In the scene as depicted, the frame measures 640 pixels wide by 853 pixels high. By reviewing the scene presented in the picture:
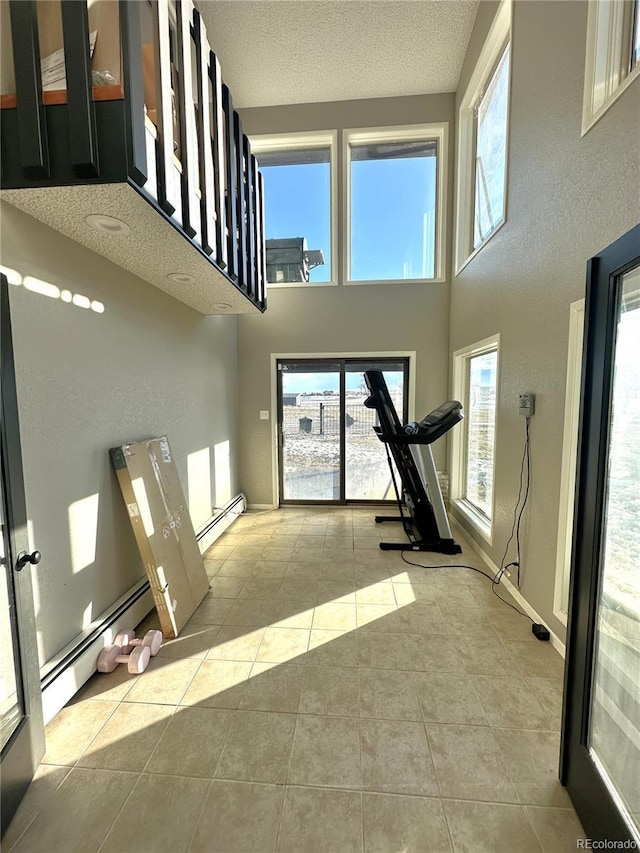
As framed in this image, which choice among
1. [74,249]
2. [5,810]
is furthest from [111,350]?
[5,810]

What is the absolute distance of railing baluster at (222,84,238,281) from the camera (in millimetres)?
2455

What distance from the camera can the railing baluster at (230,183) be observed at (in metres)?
2.46

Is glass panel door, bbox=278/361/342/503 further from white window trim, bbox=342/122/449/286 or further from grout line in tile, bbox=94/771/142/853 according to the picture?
grout line in tile, bbox=94/771/142/853

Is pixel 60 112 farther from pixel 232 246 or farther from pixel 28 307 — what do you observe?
pixel 232 246

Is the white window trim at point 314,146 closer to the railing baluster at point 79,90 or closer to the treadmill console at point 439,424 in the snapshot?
the treadmill console at point 439,424

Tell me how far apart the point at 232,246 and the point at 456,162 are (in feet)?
11.2

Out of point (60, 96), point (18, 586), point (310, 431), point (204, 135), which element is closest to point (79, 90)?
point (60, 96)

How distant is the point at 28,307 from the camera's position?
5.33 feet

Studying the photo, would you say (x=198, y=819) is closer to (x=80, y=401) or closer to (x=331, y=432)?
(x=80, y=401)

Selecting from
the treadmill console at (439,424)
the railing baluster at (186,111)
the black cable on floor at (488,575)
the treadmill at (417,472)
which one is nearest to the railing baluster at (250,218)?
the railing baluster at (186,111)

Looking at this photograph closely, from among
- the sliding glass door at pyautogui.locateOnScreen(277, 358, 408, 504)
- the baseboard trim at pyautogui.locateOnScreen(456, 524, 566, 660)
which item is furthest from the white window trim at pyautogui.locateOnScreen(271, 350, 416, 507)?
the baseboard trim at pyautogui.locateOnScreen(456, 524, 566, 660)

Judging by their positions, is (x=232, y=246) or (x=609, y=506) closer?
(x=609, y=506)

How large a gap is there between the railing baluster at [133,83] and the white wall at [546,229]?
2.06 meters

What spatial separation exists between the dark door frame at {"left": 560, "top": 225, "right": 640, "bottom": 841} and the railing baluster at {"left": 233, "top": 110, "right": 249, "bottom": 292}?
2.35 metres
